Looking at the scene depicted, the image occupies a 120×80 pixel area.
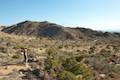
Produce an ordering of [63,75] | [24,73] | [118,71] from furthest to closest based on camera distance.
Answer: [118,71] → [24,73] → [63,75]

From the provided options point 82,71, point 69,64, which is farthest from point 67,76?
point 69,64

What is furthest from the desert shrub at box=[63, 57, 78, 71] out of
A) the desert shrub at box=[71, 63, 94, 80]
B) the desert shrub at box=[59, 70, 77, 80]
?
the desert shrub at box=[59, 70, 77, 80]

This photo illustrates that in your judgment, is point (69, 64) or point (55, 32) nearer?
point (69, 64)

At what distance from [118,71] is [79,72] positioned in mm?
8278

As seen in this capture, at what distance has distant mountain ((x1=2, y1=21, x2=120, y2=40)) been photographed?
128 metres

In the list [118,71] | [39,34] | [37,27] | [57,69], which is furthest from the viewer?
[37,27]

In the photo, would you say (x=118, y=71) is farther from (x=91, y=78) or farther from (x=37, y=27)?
(x=37, y=27)

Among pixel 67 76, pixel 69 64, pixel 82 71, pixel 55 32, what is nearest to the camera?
pixel 67 76

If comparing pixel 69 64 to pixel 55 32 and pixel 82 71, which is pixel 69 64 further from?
pixel 55 32

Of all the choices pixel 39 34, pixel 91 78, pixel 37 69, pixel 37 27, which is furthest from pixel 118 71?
pixel 37 27

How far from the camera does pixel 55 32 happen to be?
134000 mm

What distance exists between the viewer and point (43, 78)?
2241 cm

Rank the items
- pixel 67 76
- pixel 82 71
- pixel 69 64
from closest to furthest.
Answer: pixel 67 76 < pixel 82 71 < pixel 69 64

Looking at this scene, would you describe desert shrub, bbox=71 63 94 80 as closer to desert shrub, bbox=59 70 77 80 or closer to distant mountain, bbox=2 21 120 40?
desert shrub, bbox=59 70 77 80
